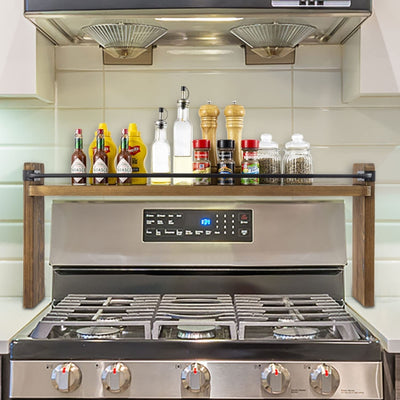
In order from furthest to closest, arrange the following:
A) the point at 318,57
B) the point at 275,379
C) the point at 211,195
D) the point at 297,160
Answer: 1. the point at 318,57
2. the point at 297,160
3. the point at 211,195
4. the point at 275,379

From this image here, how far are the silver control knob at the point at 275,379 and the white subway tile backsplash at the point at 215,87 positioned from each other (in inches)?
36.5

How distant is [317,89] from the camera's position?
1.92 m

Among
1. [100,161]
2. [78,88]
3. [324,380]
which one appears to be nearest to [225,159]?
[100,161]

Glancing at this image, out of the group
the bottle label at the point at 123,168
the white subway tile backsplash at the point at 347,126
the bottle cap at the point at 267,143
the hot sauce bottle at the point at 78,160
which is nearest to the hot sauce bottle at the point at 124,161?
the bottle label at the point at 123,168

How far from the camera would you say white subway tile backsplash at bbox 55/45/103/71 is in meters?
1.93

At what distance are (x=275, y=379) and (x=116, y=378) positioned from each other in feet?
1.25

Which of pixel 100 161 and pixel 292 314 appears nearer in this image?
pixel 292 314

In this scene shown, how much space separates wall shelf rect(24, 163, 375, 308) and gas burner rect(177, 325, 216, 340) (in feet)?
1.31

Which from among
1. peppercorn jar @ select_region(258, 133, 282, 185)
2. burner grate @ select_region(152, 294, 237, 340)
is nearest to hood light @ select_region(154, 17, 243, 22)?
peppercorn jar @ select_region(258, 133, 282, 185)

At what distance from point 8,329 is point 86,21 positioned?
88 cm

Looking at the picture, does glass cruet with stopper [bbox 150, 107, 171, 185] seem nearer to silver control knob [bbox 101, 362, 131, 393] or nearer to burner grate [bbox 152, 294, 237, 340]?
burner grate [bbox 152, 294, 237, 340]

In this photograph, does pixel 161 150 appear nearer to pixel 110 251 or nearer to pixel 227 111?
pixel 227 111

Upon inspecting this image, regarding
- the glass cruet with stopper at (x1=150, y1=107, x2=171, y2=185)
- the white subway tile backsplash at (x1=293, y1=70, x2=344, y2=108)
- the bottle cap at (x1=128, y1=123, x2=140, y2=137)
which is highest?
the white subway tile backsplash at (x1=293, y1=70, x2=344, y2=108)

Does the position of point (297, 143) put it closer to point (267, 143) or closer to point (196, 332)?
point (267, 143)
